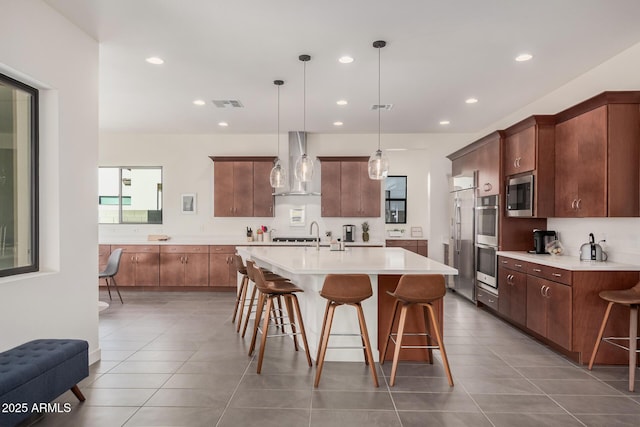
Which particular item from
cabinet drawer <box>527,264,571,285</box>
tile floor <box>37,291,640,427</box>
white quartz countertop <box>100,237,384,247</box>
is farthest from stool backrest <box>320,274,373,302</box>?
white quartz countertop <box>100,237,384,247</box>

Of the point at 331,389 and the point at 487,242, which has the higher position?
the point at 487,242

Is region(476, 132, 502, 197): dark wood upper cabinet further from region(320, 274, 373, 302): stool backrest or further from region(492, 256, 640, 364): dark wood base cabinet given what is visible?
region(320, 274, 373, 302): stool backrest

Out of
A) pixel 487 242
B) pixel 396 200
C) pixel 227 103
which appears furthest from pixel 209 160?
pixel 487 242

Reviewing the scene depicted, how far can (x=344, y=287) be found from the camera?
3074mm

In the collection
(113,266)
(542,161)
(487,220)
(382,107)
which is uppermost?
(382,107)

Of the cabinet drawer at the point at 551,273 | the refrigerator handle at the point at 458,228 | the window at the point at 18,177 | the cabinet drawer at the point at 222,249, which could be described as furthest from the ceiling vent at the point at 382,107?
the window at the point at 18,177

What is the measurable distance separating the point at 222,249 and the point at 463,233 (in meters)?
4.10

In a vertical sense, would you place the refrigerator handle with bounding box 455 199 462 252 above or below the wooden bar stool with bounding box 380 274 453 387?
above

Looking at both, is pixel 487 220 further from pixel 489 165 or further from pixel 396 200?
pixel 396 200

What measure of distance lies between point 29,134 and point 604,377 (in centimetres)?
503

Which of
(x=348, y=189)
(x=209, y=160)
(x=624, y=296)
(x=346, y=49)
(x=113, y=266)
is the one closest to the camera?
(x=624, y=296)

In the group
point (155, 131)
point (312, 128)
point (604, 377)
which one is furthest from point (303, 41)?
point (155, 131)

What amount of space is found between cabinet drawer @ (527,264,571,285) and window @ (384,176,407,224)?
4661 millimetres

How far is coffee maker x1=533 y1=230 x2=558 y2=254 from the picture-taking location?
184 inches
